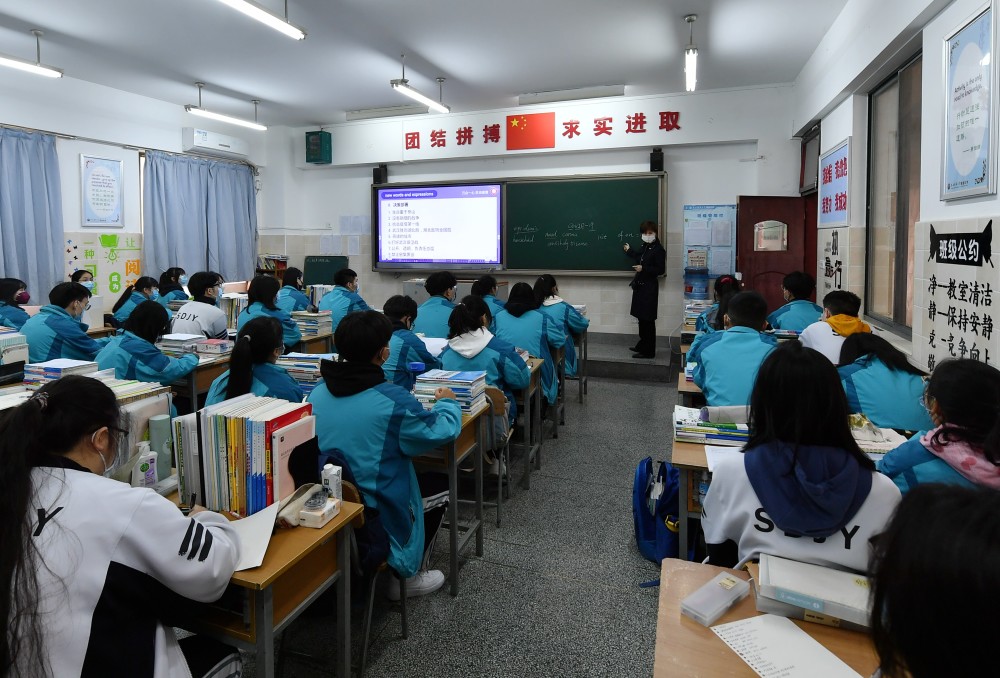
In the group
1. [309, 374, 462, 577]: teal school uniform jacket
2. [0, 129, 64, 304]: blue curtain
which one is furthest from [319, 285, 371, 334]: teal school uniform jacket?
[309, 374, 462, 577]: teal school uniform jacket

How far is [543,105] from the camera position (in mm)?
7145

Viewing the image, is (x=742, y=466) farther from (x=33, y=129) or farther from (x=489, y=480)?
(x=33, y=129)

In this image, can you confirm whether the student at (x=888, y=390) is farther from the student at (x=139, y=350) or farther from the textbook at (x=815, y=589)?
the student at (x=139, y=350)

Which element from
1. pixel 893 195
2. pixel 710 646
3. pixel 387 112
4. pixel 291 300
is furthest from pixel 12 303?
pixel 893 195

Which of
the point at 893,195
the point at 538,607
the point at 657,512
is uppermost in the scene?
the point at 893,195

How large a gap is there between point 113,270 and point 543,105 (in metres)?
5.10

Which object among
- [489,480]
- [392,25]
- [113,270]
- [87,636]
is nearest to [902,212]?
[489,480]

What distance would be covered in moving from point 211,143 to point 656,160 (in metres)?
5.27

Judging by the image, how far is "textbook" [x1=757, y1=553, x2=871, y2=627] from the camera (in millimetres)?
1159

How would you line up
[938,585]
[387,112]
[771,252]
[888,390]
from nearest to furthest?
[938,585]
[888,390]
[771,252]
[387,112]

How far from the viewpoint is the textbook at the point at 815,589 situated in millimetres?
1159

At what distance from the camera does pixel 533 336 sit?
4.25m

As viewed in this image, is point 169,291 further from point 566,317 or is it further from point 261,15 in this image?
point 566,317

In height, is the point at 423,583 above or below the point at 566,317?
below
